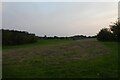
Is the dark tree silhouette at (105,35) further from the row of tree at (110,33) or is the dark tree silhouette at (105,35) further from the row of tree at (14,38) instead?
the row of tree at (14,38)

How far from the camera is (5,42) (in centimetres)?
4412

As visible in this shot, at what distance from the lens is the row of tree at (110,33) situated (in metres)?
44.7

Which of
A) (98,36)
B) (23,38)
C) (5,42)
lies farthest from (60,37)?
(5,42)

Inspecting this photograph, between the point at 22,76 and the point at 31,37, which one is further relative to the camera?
the point at 31,37

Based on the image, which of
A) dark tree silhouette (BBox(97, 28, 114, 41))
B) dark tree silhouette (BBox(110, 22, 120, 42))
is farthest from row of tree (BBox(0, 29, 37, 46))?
dark tree silhouette (BBox(110, 22, 120, 42))

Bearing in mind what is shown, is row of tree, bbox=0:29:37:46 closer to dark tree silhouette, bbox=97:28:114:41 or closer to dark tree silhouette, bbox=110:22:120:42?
dark tree silhouette, bbox=97:28:114:41

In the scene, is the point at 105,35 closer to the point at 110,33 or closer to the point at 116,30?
the point at 110,33

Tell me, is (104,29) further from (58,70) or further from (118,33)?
(58,70)

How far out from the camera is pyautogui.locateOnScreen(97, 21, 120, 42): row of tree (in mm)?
44719

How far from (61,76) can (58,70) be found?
1492mm

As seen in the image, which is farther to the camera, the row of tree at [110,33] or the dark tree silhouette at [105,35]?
the dark tree silhouette at [105,35]

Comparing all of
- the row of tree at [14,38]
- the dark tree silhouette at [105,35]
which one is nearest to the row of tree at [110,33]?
the dark tree silhouette at [105,35]

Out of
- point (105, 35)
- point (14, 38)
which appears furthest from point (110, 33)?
→ point (14, 38)

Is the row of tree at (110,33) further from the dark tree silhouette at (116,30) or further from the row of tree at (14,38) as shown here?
the row of tree at (14,38)
